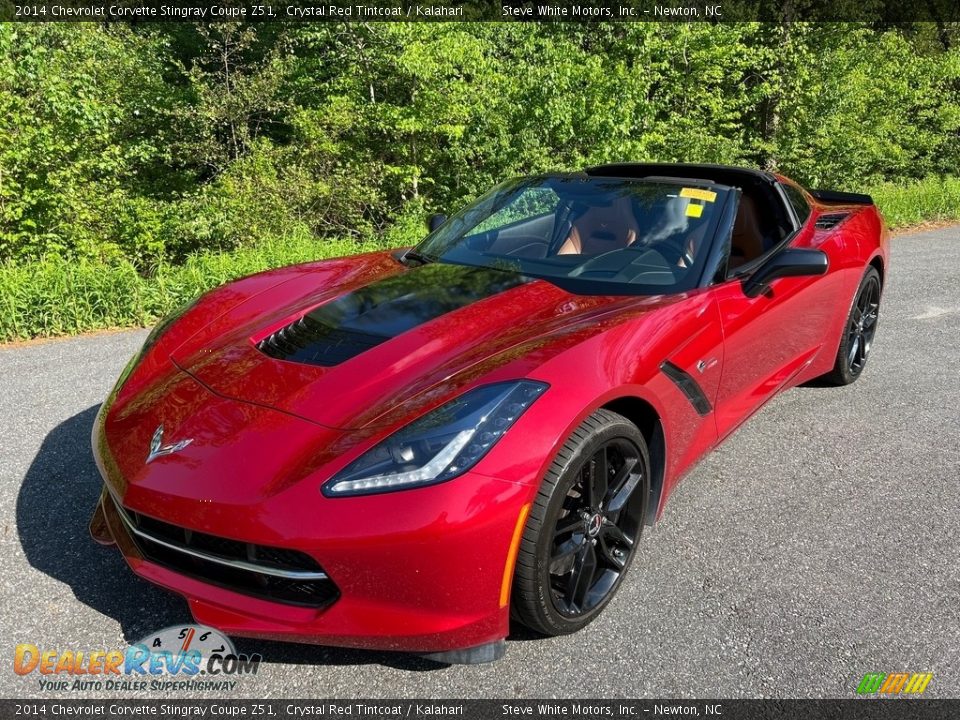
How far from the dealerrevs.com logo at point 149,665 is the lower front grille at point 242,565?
0.19 m

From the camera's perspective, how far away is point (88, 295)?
5.76 metres

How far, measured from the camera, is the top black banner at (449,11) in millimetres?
11992

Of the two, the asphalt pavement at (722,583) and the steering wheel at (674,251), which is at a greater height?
the steering wheel at (674,251)

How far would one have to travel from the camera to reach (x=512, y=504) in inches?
68.8

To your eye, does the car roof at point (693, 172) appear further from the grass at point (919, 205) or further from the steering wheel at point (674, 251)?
the grass at point (919, 205)

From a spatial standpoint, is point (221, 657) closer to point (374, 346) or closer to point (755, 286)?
point (374, 346)

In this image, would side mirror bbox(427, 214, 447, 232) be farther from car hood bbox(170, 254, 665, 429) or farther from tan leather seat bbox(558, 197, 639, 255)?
tan leather seat bbox(558, 197, 639, 255)

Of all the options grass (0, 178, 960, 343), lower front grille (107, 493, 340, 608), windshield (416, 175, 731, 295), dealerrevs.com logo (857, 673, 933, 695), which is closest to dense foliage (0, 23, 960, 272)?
grass (0, 178, 960, 343)

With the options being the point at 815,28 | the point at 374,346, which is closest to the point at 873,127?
the point at 815,28

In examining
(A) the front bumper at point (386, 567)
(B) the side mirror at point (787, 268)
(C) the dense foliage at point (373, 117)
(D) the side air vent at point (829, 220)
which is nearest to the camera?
(A) the front bumper at point (386, 567)

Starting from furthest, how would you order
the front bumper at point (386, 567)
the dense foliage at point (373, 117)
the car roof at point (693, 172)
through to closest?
the dense foliage at point (373, 117)
the car roof at point (693, 172)
the front bumper at point (386, 567)

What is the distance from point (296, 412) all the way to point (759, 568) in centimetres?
172

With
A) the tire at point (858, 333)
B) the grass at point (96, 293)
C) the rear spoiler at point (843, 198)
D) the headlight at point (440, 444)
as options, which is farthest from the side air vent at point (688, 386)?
the grass at point (96, 293)

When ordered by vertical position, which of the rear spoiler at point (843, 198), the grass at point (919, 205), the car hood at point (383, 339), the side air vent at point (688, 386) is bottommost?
the grass at point (919, 205)
